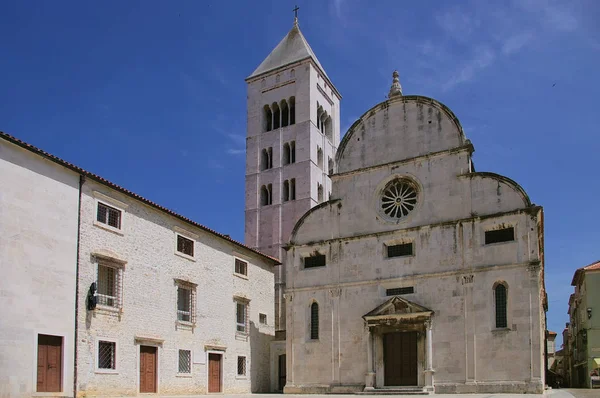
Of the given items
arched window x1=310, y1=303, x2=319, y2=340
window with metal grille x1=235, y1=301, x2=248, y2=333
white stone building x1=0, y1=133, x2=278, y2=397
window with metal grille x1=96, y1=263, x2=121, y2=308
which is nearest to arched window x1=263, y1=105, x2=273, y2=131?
white stone building x1=0, y1=133, x2=278, y2=397

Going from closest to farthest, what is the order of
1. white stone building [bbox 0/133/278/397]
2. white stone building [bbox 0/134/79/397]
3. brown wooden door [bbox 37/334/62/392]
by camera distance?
white stone building [bbox 0/134/79/397] → white stone building [bbox 0/133/278/397] → brown wooden door [bbox 37/334/62/392]

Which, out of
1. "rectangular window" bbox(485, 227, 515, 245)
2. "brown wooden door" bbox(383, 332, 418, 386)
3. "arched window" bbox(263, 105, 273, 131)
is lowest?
"brown wooden door" bbox(383, 332, 418, 386)

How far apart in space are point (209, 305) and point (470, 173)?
539 inches

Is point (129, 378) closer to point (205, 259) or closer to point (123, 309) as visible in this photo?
point (123, 309)

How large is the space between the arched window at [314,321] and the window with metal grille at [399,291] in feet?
12.7

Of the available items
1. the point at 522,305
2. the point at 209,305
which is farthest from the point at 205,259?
the point at 522,305

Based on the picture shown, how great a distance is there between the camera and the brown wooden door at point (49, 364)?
71.0ft

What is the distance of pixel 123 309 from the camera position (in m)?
25.7

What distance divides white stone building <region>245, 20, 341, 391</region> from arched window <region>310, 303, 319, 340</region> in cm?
1684

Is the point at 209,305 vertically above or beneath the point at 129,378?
above

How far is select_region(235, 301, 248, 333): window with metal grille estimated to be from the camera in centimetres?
3406

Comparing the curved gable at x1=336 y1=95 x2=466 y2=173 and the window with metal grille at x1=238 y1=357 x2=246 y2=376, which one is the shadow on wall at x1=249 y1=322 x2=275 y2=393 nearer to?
the window with metal grille at x1=238 y1=357 x2=246 y2=376

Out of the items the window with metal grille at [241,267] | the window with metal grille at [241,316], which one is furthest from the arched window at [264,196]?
the window with metal grille at [241,316]

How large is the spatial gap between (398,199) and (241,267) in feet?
29.9
